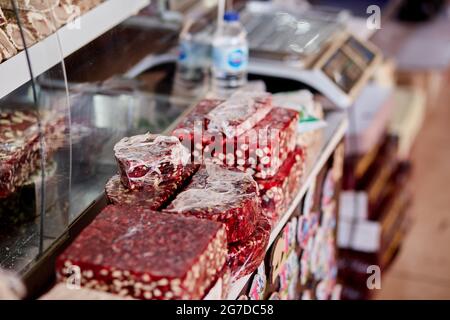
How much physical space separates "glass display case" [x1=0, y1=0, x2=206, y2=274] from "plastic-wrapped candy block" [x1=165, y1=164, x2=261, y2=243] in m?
0.38

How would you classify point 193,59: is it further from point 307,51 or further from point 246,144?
point 246,144

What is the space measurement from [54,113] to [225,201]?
0.63 m

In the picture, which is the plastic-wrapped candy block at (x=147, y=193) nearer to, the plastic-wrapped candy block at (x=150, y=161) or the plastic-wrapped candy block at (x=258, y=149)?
the plastic-wrapped candy block at (x=150, y=161)

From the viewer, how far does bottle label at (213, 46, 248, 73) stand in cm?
255

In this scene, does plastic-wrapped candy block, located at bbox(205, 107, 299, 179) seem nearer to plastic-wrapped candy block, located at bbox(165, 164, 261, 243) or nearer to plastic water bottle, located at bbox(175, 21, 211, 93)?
plastic-wrapped candy block, located at bbox(165, 164, 261, 243)

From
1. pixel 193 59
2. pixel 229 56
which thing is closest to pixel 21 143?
pixel 229 56

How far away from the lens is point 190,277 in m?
1.39

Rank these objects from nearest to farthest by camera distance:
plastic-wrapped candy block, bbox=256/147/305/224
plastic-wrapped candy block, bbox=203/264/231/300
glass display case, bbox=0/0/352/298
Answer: plastic-wrapped candy block, bbox=203/264/231/300
glass display case, bbox=0/0/352/298
plastic-wrapped candy block, bbox=256/147/305/224

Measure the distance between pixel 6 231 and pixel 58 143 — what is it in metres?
0.26

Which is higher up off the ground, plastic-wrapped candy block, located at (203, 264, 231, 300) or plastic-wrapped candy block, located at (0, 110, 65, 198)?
plastic-wrapped candy block, located at (0, 110, 65, 198)

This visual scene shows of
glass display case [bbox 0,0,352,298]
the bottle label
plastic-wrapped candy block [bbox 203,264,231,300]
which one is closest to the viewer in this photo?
plastic-wrapped candy block [bbox 203,264,231,300]

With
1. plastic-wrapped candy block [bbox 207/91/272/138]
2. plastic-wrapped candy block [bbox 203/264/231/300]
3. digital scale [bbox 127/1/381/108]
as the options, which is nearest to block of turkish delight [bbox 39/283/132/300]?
plastic-wrapped candy block [bbox 203/264/231/300]

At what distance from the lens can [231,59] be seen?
2.56 m
